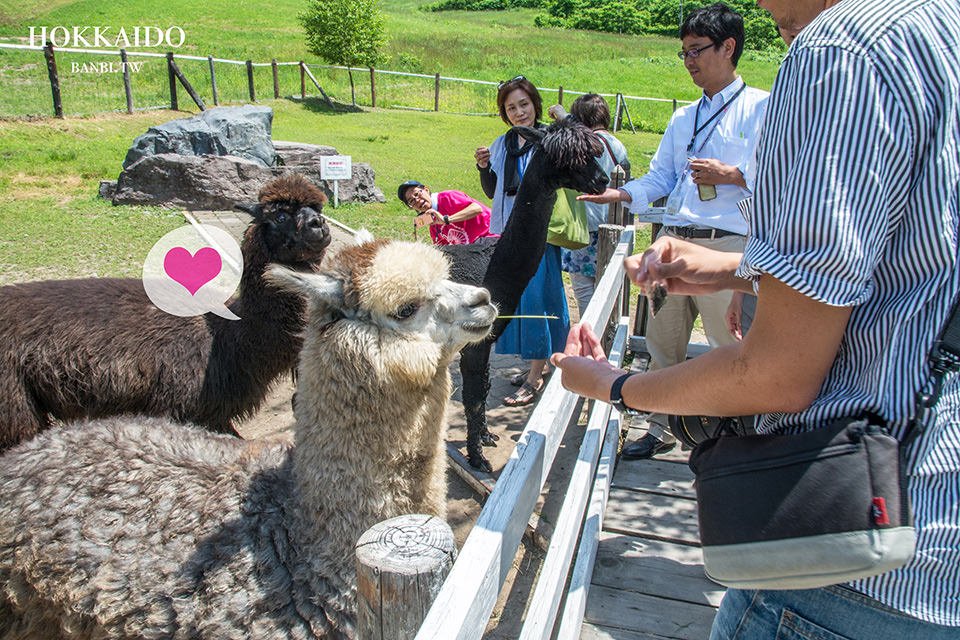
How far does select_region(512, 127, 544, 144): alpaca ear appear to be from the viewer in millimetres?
4469

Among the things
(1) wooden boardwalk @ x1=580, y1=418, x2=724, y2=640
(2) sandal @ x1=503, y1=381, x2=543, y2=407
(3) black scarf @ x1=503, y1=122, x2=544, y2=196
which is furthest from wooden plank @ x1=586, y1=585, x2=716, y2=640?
(3) black scarf @ x1=503, y1=122, x2=544, y2=196

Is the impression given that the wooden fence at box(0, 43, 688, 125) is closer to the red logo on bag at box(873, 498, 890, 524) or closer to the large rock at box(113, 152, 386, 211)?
the large rock at box(113, 152, 386, 211)

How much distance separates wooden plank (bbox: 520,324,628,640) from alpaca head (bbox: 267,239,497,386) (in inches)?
31.2

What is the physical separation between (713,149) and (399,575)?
326cm

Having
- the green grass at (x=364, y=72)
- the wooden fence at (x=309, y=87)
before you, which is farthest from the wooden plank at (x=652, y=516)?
the wooden fence at (x=309, y=87)

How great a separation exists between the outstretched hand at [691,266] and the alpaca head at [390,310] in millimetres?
830

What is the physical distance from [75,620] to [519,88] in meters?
4.34

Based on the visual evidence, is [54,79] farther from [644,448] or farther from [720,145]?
[644,448]

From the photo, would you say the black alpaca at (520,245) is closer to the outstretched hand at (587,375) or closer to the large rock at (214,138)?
the outstretched hand at (587,375)

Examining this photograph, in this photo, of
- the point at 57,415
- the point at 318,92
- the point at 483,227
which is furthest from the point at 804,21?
the point at 318,92

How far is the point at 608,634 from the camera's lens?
9.18ft

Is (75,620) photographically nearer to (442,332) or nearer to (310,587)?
(310,587)

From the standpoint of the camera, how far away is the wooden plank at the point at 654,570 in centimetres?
301

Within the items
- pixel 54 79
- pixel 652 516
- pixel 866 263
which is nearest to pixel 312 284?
pixel 866 263
